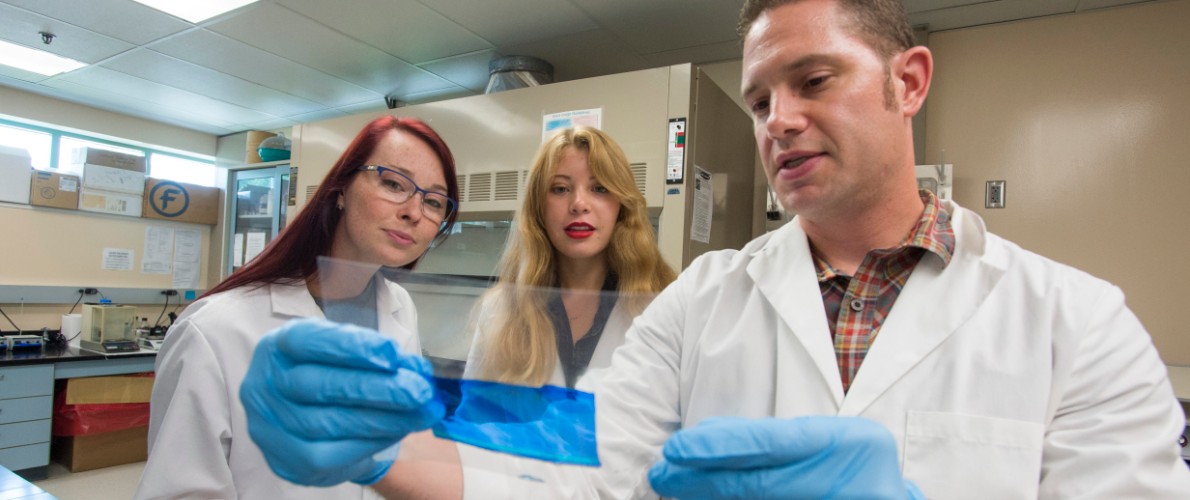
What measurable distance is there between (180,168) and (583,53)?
3505 mm

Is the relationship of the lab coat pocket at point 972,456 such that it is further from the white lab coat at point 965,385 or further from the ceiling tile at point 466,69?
the ceiling tile at point 466,69

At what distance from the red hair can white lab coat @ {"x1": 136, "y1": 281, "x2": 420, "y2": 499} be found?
44 mm

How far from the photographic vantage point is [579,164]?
1.33 metres

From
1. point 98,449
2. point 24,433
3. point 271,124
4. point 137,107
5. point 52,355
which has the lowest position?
point 98,449

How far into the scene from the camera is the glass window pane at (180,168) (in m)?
4.53

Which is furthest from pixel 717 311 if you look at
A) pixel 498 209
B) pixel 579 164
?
pixel 498 209

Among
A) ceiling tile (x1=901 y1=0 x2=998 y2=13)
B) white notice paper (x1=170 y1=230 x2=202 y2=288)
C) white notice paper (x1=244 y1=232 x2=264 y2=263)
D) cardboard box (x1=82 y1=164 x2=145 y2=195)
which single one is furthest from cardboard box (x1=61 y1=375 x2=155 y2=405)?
ceiling tile (x1=901 y1=0 x2=998 y2=13)

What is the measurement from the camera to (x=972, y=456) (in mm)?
699

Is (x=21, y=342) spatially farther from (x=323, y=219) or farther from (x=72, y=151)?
(x=323, y=219)

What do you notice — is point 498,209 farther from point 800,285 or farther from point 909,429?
point 909,429

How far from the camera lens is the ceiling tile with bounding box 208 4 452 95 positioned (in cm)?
285

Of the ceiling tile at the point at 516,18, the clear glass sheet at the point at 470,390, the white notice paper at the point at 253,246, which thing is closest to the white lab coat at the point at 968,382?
the clear glass sheet at the point at 470,390

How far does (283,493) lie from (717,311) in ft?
2.12

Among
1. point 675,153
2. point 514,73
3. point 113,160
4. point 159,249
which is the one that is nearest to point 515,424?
point 675,153
